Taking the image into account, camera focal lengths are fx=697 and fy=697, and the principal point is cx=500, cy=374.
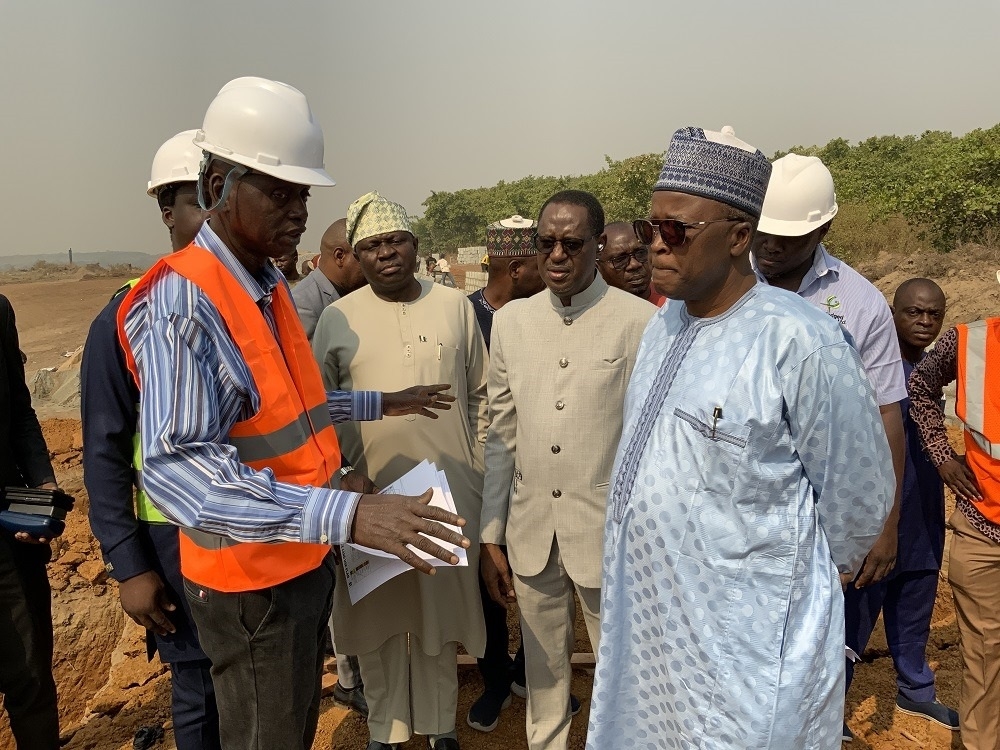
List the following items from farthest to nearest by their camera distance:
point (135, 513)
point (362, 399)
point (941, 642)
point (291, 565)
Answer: point (941, 642), point (362, 399), point (135, 513), point (291, 565)

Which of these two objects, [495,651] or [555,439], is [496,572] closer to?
[555,439]

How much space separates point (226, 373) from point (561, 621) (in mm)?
1734

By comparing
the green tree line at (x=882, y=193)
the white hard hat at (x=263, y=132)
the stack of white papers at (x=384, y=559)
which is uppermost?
the green tree line at (x=882, y=193)

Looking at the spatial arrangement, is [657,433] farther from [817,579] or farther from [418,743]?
[418,743]

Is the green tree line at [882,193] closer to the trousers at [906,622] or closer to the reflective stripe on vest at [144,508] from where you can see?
the trousers at [906,622]

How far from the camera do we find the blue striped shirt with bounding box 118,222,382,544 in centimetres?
155

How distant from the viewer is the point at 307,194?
1.93m

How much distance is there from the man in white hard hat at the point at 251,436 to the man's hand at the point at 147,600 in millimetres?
359

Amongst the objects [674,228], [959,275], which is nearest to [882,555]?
[674,228]

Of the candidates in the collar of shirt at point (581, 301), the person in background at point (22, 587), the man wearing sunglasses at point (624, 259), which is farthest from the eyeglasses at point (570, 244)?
the person in background at point (22, 587)

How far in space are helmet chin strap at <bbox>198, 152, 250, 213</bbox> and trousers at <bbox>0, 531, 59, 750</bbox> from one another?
64.2 inches

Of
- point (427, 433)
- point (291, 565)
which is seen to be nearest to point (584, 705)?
point (427, 433)

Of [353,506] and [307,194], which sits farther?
[307,194]

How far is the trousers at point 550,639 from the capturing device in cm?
274
